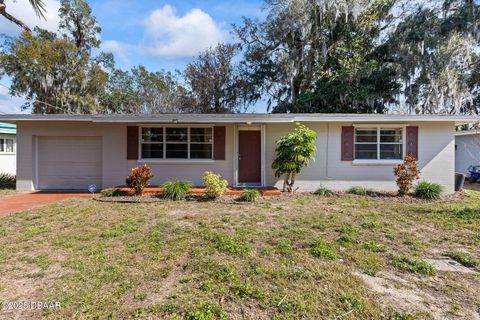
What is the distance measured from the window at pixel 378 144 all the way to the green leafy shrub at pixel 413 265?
243 inches

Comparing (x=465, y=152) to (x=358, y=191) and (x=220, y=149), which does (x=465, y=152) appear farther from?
(x=220, y=149)

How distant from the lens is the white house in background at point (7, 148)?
48.8 feet

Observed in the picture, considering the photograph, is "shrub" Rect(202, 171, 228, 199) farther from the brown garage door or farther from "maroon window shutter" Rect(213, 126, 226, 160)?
the brown garage door

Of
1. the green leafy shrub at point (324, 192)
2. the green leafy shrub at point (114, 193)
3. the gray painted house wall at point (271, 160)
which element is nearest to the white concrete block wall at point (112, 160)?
the gray painted house wall at point (271, 160)

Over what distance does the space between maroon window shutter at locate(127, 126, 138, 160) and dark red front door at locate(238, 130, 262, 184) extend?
3.68 m

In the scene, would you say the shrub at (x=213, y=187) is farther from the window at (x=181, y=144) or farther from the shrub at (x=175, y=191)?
the window at (x=181, y=144)

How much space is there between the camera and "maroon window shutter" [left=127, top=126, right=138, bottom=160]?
978 centimetres

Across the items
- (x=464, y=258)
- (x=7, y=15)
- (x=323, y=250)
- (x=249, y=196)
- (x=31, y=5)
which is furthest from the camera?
(x=249, y=196)

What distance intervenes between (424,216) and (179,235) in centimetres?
548

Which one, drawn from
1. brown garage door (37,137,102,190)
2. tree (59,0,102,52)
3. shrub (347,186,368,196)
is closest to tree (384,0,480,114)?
shrub (347,186,368,196)

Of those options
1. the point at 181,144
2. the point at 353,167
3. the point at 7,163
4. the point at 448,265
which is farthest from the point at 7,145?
the point at 448,265

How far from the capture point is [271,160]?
384 inches

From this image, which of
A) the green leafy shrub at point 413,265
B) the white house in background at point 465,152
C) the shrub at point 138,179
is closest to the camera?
the green leafy shrub at point 413,265

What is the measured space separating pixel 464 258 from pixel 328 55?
15306 mm
